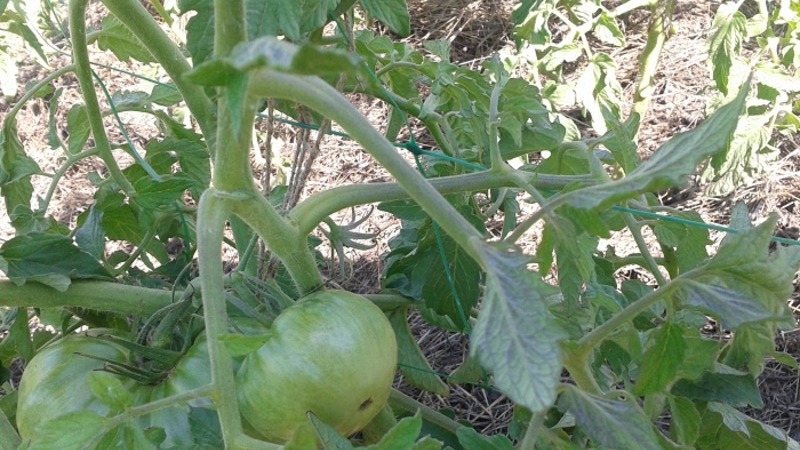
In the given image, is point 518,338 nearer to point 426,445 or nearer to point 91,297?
point 426,445

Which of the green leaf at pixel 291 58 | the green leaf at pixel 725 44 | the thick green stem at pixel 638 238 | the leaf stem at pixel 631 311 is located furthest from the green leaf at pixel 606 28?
the green leaf at pixel 291 58

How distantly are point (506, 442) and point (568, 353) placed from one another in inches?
4.9

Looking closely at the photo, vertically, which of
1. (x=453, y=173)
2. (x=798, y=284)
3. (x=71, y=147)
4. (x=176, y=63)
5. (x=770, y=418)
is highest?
(x=176, y=63)

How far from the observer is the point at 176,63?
1.06m

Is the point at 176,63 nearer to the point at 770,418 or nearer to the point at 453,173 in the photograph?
the point at 453,173

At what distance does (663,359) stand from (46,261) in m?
0.80

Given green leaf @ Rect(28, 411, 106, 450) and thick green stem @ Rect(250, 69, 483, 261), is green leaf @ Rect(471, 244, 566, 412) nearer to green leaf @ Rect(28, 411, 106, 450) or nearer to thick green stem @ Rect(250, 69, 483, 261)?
thick green stem @ Rect(250, 69, 483, 261)

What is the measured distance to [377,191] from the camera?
3.25 ft

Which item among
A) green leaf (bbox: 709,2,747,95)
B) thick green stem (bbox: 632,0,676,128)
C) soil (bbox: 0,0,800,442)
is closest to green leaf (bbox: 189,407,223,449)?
soil (bbox: 0,0,800,442)

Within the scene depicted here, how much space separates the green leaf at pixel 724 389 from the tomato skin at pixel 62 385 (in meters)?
0.69

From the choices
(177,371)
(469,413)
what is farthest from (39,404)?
(469,413)

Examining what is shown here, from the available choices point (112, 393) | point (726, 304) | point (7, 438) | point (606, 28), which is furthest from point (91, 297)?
point (606, 28)

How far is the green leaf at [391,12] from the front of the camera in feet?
3.26

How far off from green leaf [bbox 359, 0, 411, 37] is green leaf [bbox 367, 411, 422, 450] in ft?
1.65
